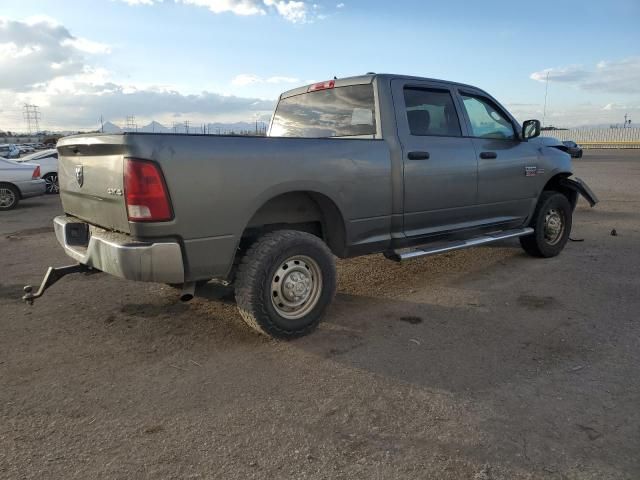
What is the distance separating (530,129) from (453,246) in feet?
6.09

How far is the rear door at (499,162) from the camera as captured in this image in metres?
5.20

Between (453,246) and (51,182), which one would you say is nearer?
(453,246)

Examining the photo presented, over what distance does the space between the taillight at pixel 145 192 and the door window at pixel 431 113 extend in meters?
2.37

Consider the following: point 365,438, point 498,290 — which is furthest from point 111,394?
point 498,290

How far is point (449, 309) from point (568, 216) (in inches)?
113

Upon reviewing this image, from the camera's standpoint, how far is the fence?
164 ft

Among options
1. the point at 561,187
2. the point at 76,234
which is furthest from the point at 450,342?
the point at 561,187

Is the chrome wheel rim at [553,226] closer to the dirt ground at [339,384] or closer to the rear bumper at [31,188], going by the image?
the dirt ground at [339,384]

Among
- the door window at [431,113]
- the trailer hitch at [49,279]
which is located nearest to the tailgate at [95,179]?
the trailer hitch at [49,279]

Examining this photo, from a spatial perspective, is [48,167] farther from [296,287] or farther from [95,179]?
[296,287]

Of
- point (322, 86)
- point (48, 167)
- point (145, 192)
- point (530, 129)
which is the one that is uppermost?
point (322, 86)

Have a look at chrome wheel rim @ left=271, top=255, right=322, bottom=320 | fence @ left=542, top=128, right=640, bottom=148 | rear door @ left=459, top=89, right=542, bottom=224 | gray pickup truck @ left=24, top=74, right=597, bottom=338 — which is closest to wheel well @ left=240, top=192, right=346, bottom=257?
gray pickup truck @ left=24, top=74, right=597, bottom=338

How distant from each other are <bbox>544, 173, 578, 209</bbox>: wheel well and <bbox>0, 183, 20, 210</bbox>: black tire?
11474mm

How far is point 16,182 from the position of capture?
39.1ft
